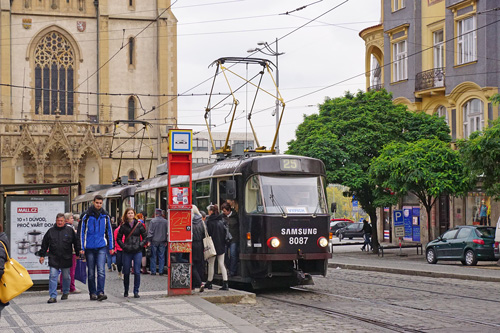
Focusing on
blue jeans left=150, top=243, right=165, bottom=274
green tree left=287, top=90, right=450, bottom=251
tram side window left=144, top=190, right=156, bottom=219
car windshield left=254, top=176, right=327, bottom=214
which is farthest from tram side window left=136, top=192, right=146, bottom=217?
car windshield left=254, top=176, right=327, bottom=214

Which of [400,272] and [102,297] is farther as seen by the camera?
[400,272]

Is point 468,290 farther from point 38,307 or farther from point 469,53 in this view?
point 469,53

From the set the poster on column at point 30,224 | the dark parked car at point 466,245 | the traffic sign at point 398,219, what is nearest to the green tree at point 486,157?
the dark parked car at point 466,245

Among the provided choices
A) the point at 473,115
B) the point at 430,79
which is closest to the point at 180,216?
the point at 473,115

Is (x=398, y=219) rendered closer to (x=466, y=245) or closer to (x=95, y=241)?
(x=466, y=245)

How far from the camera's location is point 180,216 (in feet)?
52.4

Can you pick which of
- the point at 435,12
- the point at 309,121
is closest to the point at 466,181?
the point at 309,121

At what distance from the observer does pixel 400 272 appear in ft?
82.5

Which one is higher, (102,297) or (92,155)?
(92,155)

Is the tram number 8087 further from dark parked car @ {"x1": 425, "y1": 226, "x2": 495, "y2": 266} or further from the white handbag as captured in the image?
dark parked car @ {"x1": 425, "y1": 226, "x2": 495, "y2": 266}

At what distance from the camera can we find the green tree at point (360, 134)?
116 ft

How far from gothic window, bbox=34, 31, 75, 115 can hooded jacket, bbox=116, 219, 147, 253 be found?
48.1 meters

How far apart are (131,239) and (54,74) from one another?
1941 inches

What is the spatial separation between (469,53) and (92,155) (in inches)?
1286
